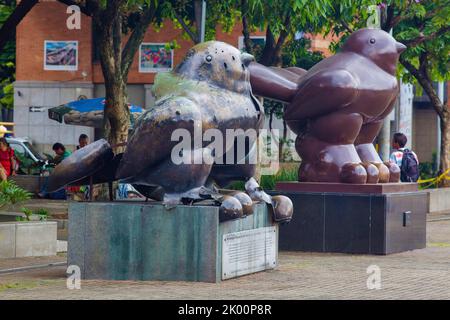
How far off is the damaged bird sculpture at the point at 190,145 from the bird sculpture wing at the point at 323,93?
222 cm

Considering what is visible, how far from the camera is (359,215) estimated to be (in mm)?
15039

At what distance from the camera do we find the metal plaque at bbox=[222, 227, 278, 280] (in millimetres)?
11720

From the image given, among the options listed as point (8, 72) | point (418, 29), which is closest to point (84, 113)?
point (418, 29)

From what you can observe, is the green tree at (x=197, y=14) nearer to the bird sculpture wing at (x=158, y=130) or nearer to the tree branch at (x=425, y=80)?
the tree branch at (x=425, y=80)

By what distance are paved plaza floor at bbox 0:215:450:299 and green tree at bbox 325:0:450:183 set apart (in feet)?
25.6

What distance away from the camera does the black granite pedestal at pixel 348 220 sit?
15.0 m

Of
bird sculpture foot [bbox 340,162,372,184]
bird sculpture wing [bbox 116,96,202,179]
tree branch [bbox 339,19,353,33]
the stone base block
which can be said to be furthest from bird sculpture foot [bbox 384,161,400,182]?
tree branch [bbox 339,19,353,33]

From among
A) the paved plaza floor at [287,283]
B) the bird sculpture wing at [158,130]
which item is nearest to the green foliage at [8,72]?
the paved plaza floor at [287,283]

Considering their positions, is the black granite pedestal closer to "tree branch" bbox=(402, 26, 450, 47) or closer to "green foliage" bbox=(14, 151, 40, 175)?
"tree branch" bbox=(402, 26, 450, 47)

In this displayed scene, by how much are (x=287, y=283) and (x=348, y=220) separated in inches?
142

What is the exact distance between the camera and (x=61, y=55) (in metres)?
41.7
